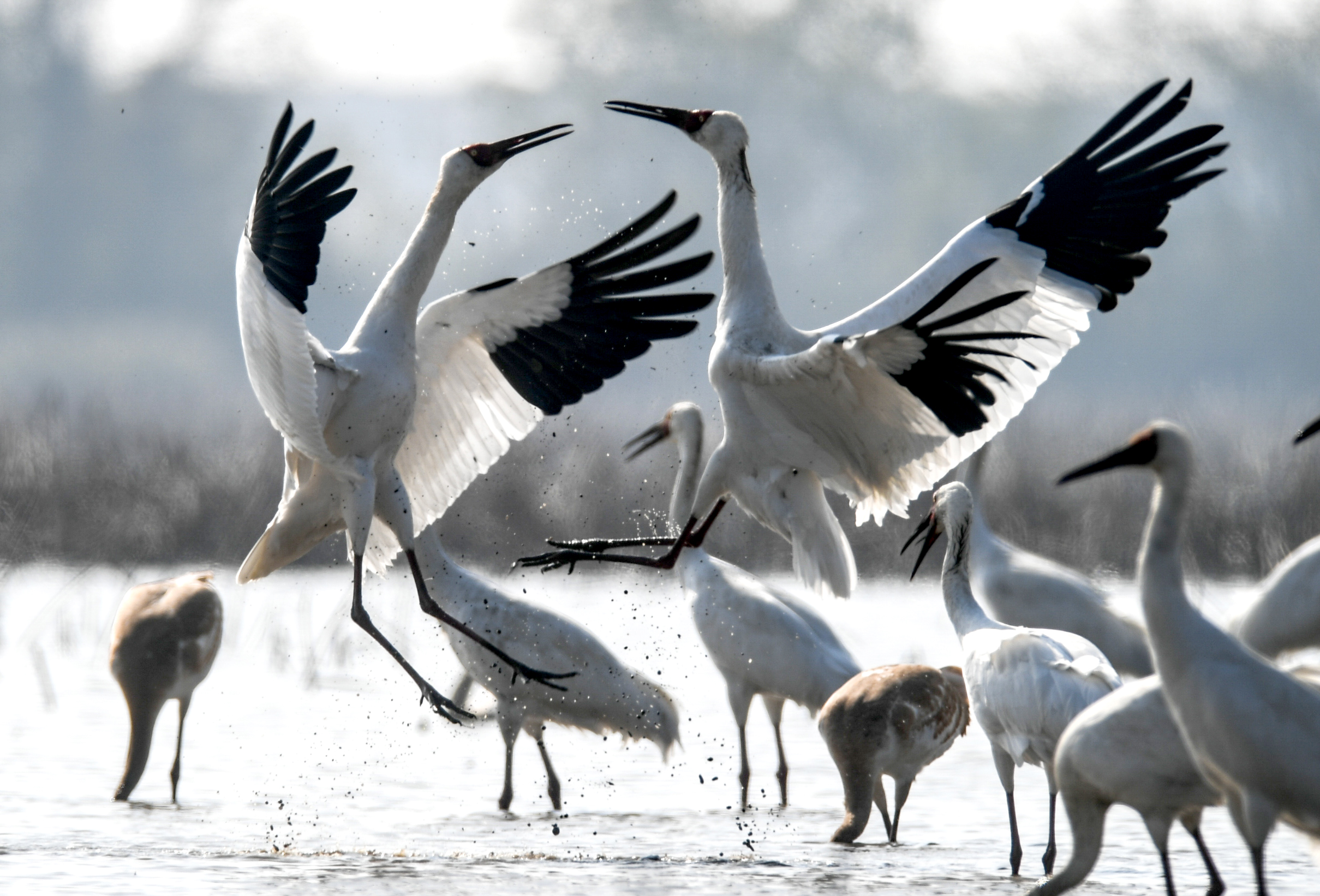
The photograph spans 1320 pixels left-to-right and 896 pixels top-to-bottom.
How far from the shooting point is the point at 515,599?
24.2 feet

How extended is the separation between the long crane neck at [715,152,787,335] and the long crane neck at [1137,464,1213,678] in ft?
7.58

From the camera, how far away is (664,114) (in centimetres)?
675

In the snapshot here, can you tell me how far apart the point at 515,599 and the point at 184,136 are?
75186 mm

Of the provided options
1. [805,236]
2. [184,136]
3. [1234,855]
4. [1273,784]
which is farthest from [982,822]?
[184,136]

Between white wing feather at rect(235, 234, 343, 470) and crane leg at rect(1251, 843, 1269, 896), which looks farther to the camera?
white wing feather at rect(235, 234, 343, 470)

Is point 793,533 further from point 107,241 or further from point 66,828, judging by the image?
point 107,241

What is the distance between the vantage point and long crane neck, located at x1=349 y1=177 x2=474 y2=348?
6168mm

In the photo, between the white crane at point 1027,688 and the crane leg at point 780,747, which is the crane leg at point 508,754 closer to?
the crane leg at point 780,747

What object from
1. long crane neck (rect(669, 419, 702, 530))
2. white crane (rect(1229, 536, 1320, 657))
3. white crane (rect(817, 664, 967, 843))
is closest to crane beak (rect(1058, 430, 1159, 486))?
white crane (rect(1229, 536, 1320, 657))

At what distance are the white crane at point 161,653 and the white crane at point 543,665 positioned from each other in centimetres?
113

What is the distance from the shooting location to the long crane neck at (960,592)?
6.33 meters

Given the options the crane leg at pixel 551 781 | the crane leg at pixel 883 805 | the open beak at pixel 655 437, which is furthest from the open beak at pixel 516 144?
the crane leg at pixel 883 805

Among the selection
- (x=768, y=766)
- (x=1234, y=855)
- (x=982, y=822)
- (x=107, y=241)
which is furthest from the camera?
(x=107, y=241)

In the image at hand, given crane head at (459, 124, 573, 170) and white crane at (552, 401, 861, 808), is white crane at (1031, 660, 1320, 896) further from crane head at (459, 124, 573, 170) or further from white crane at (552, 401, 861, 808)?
crane head at (459, 124, 573, 170)
